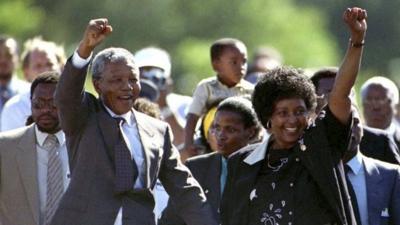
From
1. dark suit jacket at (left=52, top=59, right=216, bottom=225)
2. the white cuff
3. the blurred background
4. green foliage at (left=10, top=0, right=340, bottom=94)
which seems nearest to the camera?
the white cuff

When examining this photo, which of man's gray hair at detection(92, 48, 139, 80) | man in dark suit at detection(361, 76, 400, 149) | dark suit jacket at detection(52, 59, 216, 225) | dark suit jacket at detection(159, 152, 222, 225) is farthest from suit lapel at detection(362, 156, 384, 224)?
man in dark suit at detection(361, 76, 400, 149)

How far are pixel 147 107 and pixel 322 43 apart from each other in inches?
1120

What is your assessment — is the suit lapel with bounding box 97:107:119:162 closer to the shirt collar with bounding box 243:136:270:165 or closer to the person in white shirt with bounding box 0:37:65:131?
the shirt collar with bounding box 243:136:270:165

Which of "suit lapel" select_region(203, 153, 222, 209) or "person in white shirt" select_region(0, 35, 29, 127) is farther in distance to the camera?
"person in white shirt" select_region(0, 35, 29, 127)

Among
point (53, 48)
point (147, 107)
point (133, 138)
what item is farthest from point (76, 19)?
point (133, 138)

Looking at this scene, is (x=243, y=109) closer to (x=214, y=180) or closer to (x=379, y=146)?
(x=214, y=180)

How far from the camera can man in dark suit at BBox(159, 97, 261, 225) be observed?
517 inches

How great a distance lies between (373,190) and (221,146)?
159 centimetres

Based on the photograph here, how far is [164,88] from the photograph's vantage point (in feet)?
57.1

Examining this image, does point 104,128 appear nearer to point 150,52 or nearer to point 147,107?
point 147,107

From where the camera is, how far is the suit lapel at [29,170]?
41.8ft

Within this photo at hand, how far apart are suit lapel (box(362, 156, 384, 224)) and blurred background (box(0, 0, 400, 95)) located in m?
25.1

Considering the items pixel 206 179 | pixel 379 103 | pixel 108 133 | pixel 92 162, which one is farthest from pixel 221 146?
pixel 379 103

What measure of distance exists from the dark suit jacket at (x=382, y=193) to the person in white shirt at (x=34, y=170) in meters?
2.11
